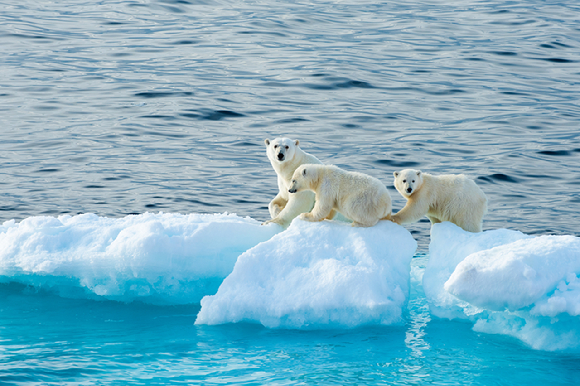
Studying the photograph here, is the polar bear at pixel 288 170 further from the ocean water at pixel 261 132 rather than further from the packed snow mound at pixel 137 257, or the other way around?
the ocean water at pixel 261 132

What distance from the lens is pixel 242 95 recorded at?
19.2 metres

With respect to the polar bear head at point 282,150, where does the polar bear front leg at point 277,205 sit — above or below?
below

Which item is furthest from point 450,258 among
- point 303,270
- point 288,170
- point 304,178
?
point 288,170

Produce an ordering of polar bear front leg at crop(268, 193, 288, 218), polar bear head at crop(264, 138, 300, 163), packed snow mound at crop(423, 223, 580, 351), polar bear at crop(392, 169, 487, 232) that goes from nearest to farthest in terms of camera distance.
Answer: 1. packed snow mound at crop(423, 223, 580, 351)
2. polar bear at crop(392, 169, 487, 232)
3. polar bear head at crop(264, 138, 300, 163)
4. polar bear front leg at crop(268, 193, 288, 218)

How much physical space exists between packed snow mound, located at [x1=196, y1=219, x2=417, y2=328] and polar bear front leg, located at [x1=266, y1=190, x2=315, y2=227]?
0.36 meters

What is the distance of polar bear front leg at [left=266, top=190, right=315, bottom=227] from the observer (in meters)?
6.91

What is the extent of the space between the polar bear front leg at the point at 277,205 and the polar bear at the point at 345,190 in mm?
933

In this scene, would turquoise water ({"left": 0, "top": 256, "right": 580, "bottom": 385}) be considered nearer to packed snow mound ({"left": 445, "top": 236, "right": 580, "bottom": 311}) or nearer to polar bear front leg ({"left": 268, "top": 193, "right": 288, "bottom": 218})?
packed snow mound ({"left": 445, "top": 236, "right": 580, "bottom": 311})

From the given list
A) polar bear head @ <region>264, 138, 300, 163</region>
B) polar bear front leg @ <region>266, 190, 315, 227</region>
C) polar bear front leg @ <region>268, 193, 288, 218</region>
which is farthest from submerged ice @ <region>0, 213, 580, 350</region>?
polar bear head @ <region>264, 138, 300, 163</region>

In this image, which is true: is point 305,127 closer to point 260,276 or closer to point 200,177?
point 200,177

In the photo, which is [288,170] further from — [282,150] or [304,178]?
[304,178]

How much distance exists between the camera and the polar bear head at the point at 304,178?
636 cm

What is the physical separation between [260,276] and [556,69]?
60.0ft

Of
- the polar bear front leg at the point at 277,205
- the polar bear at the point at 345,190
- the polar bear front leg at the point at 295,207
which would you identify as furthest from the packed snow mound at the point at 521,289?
the polar bear front leg at the point at 277,205
